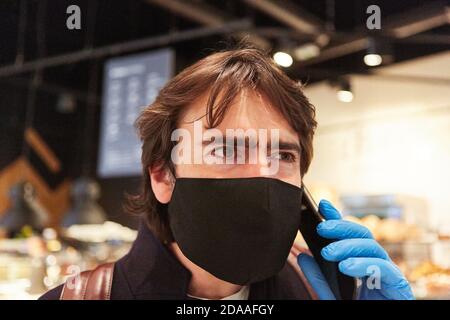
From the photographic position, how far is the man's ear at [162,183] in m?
0.84

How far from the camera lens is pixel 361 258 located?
0.82m

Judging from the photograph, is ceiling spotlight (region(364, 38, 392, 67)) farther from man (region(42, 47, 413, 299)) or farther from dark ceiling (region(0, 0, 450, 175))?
man (region(42, 47, 413, 299))

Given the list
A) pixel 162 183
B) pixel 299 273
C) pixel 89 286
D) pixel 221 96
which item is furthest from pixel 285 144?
pixel 89 286

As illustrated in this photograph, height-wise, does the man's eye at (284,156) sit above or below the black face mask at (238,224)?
above

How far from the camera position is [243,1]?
122 inches

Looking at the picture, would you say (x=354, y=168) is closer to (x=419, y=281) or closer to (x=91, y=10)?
(x=419, y=281)

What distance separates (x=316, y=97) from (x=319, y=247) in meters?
0.36

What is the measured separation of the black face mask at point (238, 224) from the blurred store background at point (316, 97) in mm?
150

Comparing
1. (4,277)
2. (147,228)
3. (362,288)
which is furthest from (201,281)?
(4,277)

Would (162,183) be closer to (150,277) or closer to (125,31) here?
(150,277)

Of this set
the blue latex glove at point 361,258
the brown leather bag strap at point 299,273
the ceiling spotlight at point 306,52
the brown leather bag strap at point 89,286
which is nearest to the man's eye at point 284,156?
the blue latex glove at point 361,258

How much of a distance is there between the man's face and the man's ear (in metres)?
0.05

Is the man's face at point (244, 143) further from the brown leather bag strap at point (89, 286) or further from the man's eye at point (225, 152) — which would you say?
the brown leather bag strap at point (89, 286)

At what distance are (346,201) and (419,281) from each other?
46 centimetres
